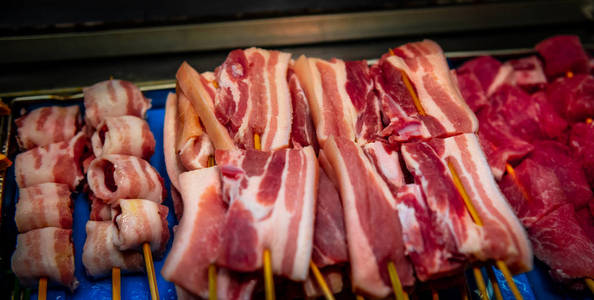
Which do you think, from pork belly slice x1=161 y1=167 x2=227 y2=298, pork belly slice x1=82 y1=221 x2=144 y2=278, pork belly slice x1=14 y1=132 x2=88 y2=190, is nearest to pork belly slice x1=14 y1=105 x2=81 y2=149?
pork belly slice x1=14 y1=132 x2=88 y2=190

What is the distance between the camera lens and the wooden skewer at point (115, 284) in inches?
107

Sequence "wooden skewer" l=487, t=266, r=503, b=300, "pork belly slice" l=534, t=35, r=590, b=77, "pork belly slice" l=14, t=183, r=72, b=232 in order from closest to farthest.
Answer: "wooden skewer" l=487, t=266, r=503, b=300, "pork belly slice" l=14, t=183, r=72, b=232, "pork belly slice" l=534, t=35, r=590, b=77

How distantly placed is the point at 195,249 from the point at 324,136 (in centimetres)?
121

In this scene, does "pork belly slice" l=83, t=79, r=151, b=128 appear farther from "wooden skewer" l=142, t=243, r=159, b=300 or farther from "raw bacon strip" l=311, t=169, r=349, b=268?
"raw bacon strip" l=311, t=169, r=349, b=268

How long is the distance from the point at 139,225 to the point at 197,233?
55 centimetres

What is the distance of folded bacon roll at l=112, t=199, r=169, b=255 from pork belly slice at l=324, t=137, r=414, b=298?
1.35 m

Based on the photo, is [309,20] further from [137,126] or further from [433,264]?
[433,264]

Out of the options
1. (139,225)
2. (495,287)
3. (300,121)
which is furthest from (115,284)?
(495,287)

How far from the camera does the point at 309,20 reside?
4.43 meters

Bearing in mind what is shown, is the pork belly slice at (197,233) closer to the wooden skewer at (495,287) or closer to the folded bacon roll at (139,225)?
the folded bacon roll at (139,225)

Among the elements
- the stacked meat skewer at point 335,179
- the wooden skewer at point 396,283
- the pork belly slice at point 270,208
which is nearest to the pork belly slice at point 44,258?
the stacked meat skewer at point 335,179

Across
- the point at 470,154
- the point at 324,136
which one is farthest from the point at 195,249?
the point at 470,154

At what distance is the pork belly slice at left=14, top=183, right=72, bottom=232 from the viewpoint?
2928mm

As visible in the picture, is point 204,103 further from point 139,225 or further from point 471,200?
point 471,200
